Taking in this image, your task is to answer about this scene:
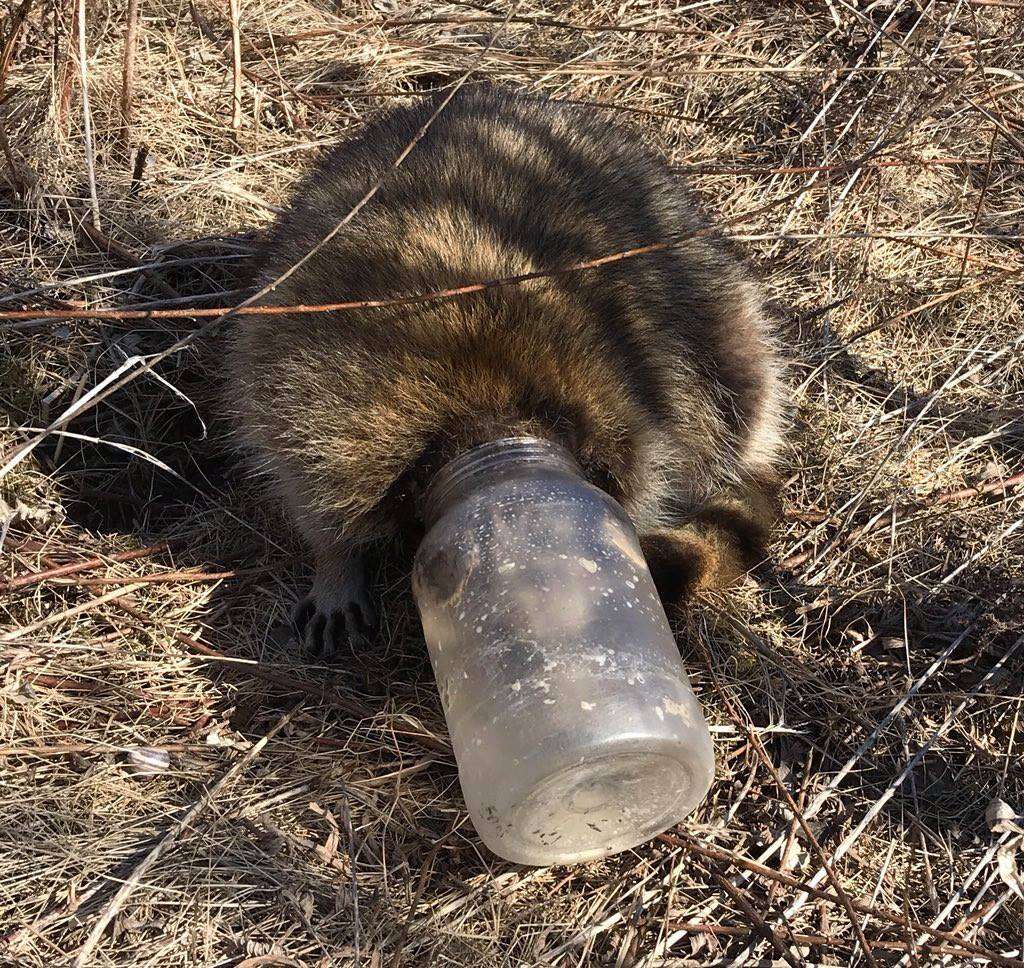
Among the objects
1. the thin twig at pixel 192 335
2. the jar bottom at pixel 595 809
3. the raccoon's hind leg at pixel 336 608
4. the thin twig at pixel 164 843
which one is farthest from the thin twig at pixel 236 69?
the jar bottom at pixel 595 809

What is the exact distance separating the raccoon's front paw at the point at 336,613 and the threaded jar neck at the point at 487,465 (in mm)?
583

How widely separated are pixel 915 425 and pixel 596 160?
115cm

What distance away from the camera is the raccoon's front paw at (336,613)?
3.07 metres

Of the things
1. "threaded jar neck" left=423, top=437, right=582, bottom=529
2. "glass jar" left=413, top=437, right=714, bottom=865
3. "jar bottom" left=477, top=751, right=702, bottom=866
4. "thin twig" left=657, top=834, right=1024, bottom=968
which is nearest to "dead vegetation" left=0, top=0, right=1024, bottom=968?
"thin twig" left=657, top=834, right=1024, bottom=968

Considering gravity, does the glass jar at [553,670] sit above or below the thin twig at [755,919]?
above

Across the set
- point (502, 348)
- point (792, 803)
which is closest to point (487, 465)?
point (502, 348)

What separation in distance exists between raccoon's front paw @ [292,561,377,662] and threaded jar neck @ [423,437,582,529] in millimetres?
583

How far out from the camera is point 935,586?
3096 millimetres

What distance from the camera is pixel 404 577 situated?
3.16 metres

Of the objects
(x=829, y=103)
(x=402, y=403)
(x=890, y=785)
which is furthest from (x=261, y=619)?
(x=829, y=103)

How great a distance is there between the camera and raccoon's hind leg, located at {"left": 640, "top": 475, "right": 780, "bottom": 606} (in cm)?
298

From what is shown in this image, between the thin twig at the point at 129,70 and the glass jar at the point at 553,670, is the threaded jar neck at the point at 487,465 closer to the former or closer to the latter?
the glass jar at the point at 553,670

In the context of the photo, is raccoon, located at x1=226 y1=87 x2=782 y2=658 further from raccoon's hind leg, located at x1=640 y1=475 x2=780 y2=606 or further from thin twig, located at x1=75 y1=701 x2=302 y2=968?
thin twig, located at x1=75 y1=701 x2=302 y2=968

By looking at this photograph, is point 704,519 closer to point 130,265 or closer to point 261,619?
point 261,619
